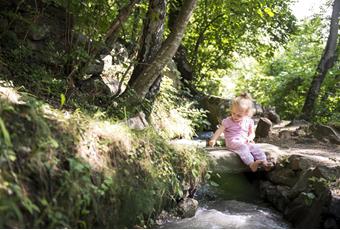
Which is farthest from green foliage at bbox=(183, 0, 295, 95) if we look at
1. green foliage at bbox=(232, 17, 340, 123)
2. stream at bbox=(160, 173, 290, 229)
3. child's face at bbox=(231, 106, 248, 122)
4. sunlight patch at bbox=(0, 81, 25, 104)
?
sunlight patch at bbox=(0, 81, 25, 104)

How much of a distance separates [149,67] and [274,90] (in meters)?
10.5

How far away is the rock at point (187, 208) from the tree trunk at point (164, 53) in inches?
84.1

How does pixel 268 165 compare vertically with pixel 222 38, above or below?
below

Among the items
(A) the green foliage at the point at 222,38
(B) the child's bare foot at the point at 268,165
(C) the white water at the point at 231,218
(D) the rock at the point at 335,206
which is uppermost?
(A) the green foliage at the point at 222,38

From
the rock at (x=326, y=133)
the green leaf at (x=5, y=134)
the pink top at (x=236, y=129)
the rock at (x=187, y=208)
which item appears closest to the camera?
the green leaf at (x=5, y=134)

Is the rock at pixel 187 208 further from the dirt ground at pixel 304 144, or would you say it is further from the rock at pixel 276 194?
the dirt ground at pixel 304 144

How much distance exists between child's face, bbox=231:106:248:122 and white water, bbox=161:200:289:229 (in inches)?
54.3

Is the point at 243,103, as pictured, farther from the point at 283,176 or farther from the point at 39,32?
the point at 39,32

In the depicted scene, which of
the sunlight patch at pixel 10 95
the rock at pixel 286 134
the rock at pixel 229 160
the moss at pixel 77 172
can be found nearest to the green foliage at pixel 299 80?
the rock at pixel 286 134

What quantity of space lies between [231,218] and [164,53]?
2.71 meters

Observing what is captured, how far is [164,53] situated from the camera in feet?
20.1

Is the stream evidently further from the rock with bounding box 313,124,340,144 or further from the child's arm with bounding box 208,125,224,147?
the rock with bounding box 313,124,340,144

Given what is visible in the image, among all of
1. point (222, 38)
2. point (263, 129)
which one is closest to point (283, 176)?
point (263, 129)

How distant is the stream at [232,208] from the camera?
4.42 m
